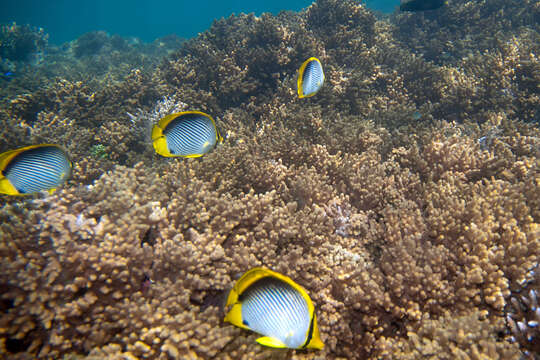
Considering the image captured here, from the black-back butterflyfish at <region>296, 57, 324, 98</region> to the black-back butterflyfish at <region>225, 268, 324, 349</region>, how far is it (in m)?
3.00

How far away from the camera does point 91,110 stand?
6.95 metres

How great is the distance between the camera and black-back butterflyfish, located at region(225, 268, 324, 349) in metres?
1.52

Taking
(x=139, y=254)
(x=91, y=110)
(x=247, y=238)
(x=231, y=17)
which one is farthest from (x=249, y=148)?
(x=231, y=17)

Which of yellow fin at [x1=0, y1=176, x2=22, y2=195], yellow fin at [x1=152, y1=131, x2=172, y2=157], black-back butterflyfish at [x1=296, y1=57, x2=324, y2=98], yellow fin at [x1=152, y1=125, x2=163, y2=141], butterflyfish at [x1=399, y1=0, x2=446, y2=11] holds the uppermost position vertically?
butterflyfish at [x1=399, y1=0, x2=446, y2=11]

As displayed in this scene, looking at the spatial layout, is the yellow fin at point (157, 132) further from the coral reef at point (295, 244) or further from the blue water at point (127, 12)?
the blue water at point (127, 12)

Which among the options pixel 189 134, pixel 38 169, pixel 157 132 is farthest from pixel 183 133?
pixel 38 169

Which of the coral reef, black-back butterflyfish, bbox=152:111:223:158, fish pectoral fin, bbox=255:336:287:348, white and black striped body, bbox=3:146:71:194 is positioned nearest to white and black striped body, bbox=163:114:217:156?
black-back butterflyfish, bbox=152:111:223:158

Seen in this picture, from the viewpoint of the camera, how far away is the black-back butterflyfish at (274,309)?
4.98 ft

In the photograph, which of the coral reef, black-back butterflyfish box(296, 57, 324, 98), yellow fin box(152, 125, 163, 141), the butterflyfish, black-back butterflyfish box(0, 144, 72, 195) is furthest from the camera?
the butterflyfish

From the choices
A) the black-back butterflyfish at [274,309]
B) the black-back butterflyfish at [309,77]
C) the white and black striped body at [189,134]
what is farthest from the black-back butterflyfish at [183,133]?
the black-back butterflyfish at [309,77]

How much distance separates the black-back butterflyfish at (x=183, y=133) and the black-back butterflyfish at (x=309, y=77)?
1.73m

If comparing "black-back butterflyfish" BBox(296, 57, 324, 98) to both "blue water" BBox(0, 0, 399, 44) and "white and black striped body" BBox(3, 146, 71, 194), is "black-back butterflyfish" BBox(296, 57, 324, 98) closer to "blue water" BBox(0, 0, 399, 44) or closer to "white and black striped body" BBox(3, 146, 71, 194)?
"white and black striped body" BBox(3, 146, 71, 194)

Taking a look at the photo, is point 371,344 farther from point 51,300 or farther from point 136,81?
point 136,81

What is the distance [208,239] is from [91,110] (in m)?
6.35
